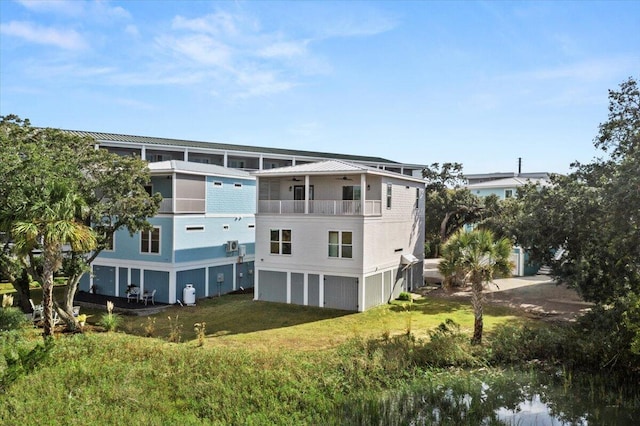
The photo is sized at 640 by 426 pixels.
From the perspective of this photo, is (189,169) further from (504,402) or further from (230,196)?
(504,402)

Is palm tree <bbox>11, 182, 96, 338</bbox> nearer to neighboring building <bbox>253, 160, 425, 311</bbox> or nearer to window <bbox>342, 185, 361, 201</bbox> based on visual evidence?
neighboring building <bbox>253, 160, 425, 311</bbox>

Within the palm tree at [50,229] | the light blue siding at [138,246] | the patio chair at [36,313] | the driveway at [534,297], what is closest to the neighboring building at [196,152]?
the light blue siding at [138,246]

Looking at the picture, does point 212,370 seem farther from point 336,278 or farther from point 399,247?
point 399,247

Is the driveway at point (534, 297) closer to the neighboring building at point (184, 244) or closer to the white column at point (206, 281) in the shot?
the neighboring building at point (184, 244)

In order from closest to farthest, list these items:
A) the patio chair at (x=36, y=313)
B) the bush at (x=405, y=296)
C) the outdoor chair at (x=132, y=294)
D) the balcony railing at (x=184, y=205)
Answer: the patio chair at (x=36, y=313) < the balcony railing at (x=184, y=205) < the outdoor chair at (x=132, y=294) < the bush at (x=405, y=296)

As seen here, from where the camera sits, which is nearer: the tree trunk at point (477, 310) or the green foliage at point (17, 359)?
the green foliage at point (17, 359)

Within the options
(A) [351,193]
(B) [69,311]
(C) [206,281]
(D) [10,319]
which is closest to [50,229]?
(B) [69,311]

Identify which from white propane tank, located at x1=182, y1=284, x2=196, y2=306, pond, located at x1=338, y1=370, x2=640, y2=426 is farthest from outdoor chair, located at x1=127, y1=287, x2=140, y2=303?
pond, located at x1=338, y1=370, x2=640, y2=426
